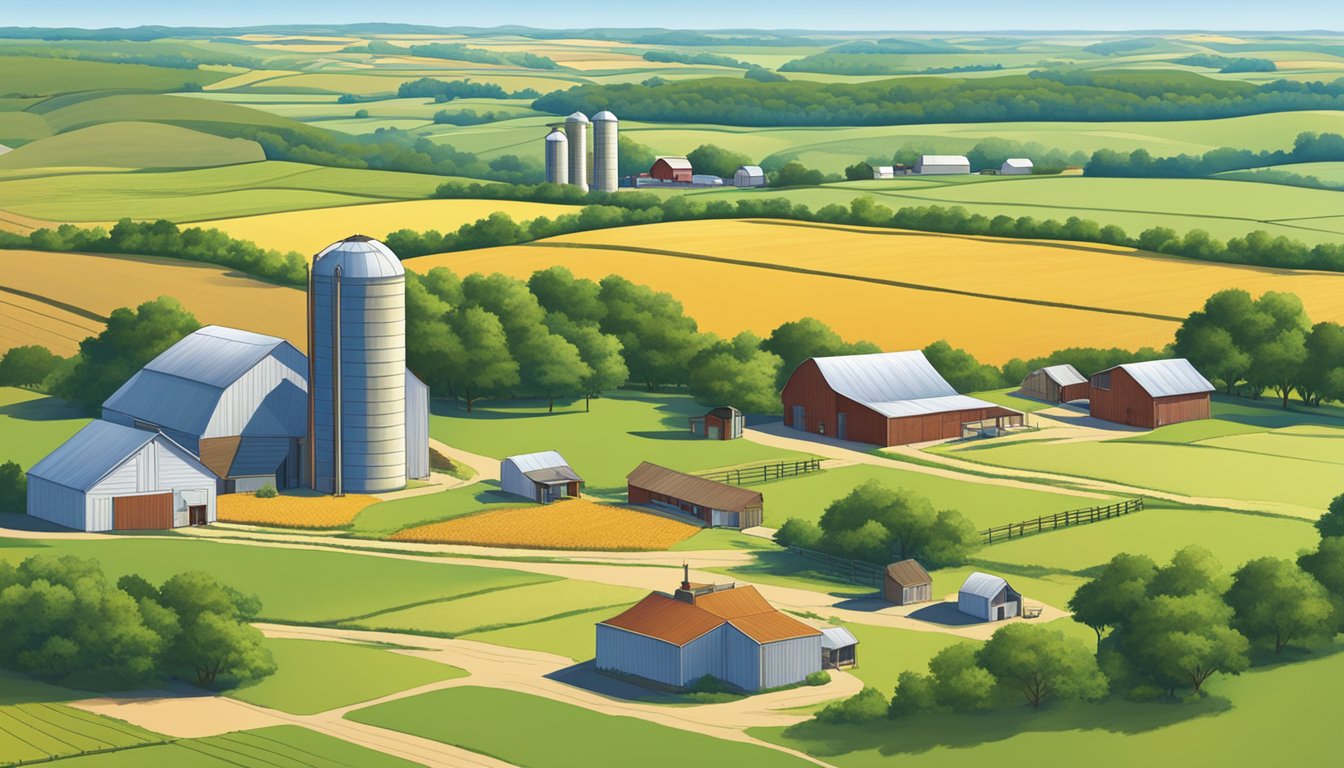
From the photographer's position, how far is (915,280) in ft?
543

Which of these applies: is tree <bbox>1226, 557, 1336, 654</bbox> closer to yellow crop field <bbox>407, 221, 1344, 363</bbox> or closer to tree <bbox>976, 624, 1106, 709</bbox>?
tree <bbox>976, 624, 1106, 709</bbox>

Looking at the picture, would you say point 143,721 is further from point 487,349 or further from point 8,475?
point 487,349

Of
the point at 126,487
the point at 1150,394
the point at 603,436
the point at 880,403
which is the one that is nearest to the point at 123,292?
the point at 603,436

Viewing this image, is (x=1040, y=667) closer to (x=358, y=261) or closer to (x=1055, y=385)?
(x=358, y=261)

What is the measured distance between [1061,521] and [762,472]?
57.4ft

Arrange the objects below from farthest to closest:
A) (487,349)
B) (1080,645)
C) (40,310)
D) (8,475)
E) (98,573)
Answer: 1. (40,310)
2. (487,349)
3. (8,475)
4. (98,573)
5. (1080,645)

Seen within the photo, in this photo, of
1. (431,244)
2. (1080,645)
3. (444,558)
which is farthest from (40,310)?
(1080,645)

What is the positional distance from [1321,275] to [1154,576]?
307ft

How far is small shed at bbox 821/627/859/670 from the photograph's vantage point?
76.9m

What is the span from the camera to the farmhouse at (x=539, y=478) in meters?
106

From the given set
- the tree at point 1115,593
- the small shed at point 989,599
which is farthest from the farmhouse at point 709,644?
the small shed at point 989,599

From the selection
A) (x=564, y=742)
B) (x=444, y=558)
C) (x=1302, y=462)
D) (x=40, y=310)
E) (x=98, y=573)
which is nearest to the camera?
(x=564, y=742)

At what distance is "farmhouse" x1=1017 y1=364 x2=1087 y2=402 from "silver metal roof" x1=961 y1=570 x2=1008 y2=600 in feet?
161

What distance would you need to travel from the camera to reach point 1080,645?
2872 inches
